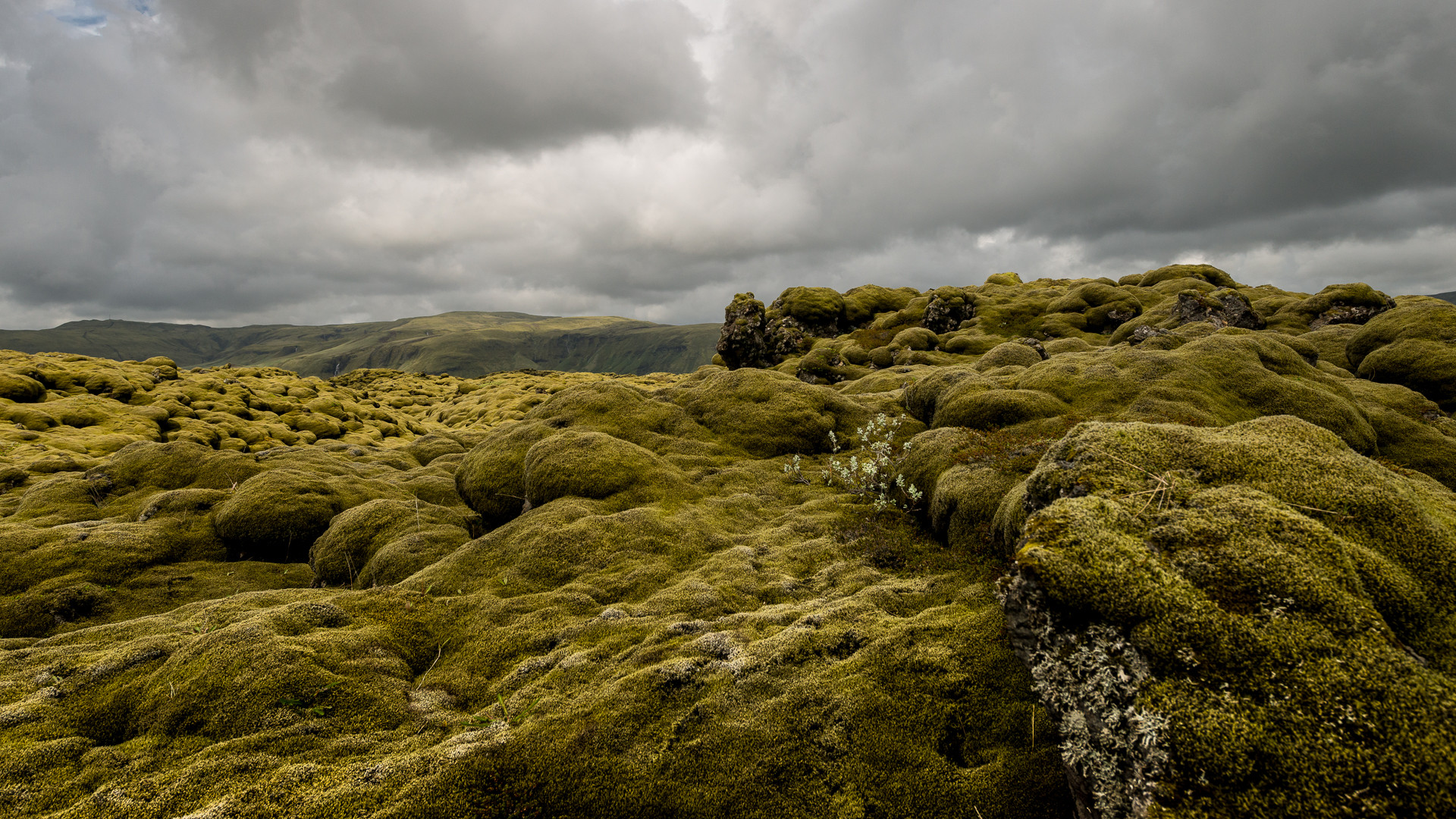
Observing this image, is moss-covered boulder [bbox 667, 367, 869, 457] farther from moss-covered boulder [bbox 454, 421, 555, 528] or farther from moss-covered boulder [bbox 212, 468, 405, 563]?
moss-covered boulder [bbox 212, 468, 405, 563]

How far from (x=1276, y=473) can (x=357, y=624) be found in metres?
15.3

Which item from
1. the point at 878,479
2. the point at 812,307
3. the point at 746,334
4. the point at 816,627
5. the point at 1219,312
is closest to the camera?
the point at 816,627

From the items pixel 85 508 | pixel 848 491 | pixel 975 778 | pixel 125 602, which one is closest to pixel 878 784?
pixel 975 778

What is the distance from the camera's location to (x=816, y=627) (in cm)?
923

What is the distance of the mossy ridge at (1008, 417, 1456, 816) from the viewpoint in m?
4.18

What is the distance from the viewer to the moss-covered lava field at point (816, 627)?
194 inches

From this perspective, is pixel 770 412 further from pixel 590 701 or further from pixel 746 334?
pixel 746 334

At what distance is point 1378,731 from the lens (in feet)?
13.8

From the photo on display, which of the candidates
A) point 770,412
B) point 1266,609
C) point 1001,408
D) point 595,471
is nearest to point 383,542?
point 595,471

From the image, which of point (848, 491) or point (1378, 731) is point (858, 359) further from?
point (1378, 731)

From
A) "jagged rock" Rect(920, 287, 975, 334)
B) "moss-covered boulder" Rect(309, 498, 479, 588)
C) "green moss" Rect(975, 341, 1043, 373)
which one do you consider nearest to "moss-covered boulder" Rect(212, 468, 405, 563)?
"moss-covered boulder" Rect(309, 498, 479, 588)

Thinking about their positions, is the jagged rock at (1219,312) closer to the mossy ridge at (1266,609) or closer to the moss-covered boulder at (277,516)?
the mossy ridge at (1266,609)

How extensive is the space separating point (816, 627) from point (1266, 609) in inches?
223

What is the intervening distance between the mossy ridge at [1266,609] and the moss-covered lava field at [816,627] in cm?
3
